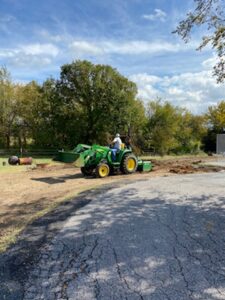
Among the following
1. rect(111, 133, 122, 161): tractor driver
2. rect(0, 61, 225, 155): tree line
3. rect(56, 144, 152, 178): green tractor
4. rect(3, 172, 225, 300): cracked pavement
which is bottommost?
rect(3, 172, 225, 300): cracked pavement

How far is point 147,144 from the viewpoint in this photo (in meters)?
36.2

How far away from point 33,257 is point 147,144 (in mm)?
31647

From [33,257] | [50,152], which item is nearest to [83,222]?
[33,257]

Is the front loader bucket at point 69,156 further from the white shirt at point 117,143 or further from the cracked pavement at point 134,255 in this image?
the cracked pavement at point 134,255

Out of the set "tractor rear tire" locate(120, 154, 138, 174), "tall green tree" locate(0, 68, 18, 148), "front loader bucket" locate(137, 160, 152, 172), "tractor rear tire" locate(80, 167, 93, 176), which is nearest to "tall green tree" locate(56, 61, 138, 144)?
"tall green tree" locate(0, 68, 18, 148)

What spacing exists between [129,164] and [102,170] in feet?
5.51

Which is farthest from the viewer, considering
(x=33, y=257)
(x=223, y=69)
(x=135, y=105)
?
(x=135, y=105)

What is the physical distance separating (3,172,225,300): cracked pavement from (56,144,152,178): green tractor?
238 inches

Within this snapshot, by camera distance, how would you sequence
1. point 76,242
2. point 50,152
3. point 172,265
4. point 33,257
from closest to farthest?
point 172,265
point 33,257
point 76,242
point 50,152

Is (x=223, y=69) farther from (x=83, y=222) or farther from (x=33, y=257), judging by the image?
(x=33, y=257)

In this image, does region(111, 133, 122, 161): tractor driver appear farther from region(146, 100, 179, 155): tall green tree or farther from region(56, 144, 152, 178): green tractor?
region(146, 100, 179, 155): tall green tree

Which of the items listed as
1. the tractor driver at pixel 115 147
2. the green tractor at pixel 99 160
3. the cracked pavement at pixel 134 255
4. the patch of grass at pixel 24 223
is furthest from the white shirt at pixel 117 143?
the cracked pavement at pixel 134 255

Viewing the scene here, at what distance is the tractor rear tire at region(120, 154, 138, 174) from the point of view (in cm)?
1590

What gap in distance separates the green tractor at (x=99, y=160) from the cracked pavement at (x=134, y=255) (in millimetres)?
6040
